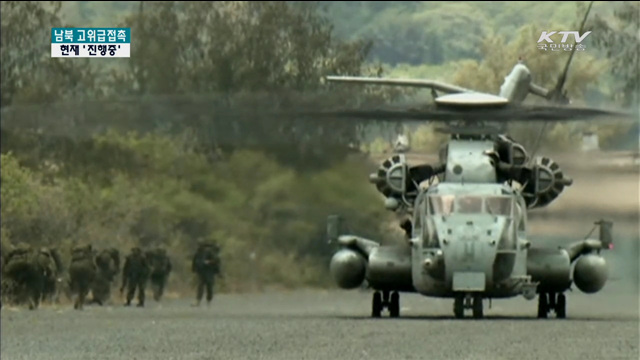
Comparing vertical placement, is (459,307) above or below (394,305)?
below

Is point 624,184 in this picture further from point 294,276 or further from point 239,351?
point 239,351

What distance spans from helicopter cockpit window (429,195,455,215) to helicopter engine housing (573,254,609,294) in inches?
118

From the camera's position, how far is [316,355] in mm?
24906

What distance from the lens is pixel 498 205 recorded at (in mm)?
35812

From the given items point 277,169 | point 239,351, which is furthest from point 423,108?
point 239,351

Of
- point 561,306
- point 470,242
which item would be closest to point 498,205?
point 470,242

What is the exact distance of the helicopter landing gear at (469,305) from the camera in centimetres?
3591

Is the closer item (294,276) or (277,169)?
(277,169)

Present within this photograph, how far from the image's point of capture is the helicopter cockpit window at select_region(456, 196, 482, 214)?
3572cm

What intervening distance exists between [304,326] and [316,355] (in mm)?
8443

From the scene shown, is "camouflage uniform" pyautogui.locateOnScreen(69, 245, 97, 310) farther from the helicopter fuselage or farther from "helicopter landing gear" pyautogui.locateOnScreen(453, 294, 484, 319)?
"helicopter landing gear" pyautogui.locateOnScreen(453, 294, 484, 319)

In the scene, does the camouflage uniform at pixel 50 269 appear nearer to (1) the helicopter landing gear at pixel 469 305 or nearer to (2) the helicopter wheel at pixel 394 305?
(2) the helicopter wheel at pixel 394 305

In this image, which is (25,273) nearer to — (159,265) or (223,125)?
(159,265)

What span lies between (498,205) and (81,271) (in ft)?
35.3
